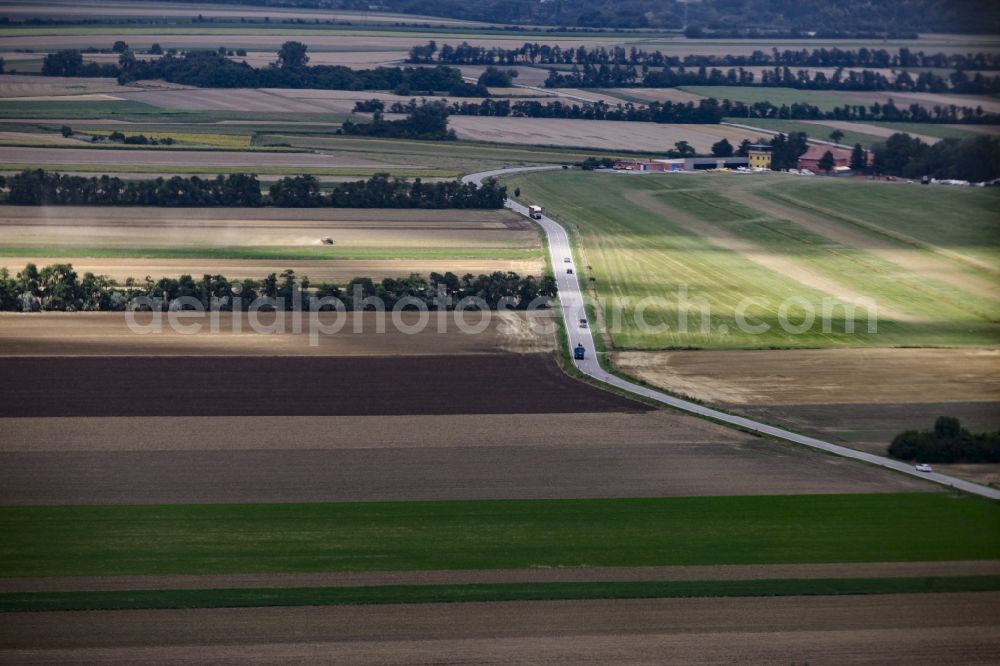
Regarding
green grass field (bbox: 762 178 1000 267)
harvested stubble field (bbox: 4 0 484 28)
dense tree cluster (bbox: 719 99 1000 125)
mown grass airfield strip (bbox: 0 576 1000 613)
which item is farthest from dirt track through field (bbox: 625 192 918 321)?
harvested stubble field (bbox: 4 0 484 28)

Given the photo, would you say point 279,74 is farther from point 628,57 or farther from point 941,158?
point 941,158

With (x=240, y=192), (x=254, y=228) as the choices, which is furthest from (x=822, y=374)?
(x=240, y=192)

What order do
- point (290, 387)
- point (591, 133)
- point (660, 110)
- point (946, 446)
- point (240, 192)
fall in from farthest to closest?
point (660, 110)
point (591, 133)
point (240, 192)
point (290, 387)
point (946, 446)

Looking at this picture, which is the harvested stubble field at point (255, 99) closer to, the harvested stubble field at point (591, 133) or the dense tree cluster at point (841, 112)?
the harvested stubble field at point (591, 133)

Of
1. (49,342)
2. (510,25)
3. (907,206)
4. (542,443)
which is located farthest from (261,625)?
(510,25)

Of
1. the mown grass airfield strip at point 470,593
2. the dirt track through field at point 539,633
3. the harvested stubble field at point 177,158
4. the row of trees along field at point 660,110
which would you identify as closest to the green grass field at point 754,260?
the harvested stubble field at point 177,158

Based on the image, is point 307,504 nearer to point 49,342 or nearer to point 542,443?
point 542,443

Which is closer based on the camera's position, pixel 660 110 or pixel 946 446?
pixel 946 446
